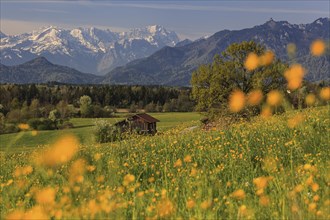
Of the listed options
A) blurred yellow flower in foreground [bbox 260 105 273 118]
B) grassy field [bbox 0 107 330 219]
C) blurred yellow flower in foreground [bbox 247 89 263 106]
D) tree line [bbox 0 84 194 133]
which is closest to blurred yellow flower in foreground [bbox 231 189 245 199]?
grassy field [bbox 0 107 330 219]

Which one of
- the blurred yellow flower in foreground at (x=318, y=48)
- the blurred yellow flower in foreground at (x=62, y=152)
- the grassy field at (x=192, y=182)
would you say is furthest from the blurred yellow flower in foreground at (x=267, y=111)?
the blurred yellow flower in foreground at (x=62, y=152)

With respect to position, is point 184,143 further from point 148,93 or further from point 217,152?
point 148,93

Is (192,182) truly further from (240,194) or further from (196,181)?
(240,194)

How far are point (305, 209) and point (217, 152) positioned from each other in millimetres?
3779

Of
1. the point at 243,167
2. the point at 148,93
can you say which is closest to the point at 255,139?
the point at 243,167

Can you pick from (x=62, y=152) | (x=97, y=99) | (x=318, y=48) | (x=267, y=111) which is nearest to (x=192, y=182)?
(x=318, y=48)

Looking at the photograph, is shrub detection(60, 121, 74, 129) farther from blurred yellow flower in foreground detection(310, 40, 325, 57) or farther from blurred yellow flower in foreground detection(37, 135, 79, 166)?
blurred yellow flower in foreground detection(310, 40, 325, 57)

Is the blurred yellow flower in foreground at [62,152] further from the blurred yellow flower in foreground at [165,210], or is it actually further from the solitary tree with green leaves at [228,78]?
the solitary tree with green leaves at [228,78]

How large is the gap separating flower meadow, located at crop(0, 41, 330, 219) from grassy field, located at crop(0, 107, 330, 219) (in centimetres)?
1

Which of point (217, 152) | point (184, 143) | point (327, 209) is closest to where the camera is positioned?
point (327, 209)

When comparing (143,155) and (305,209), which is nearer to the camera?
(305,209)

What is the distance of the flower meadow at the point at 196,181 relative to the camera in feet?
13.8

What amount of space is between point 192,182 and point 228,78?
39.2m

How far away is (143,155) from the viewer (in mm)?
8984
